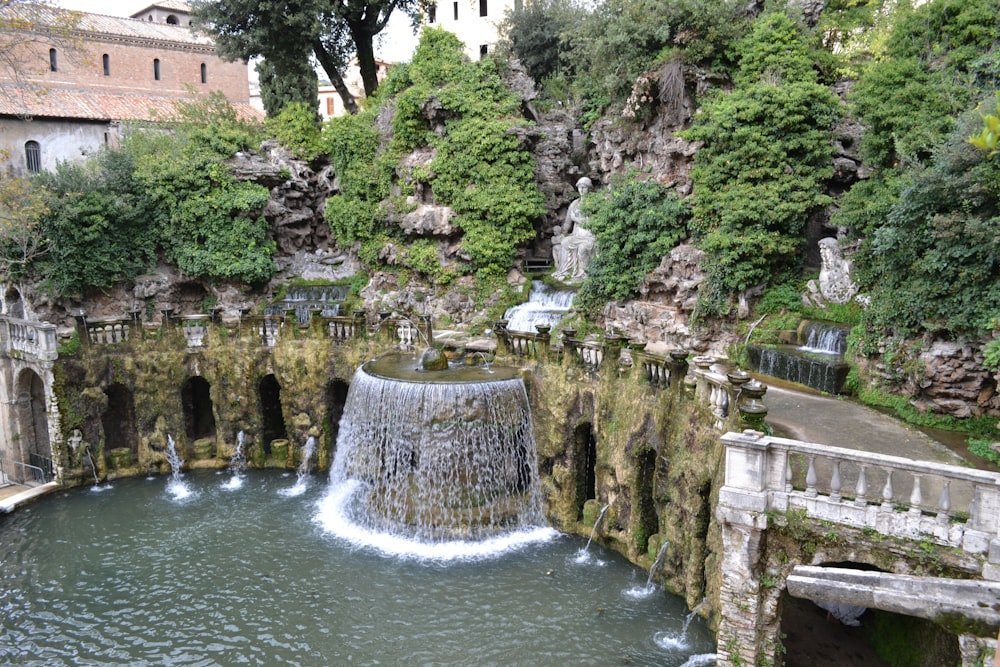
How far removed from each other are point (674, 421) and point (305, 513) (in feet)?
30.2

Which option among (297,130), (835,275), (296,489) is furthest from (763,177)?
(297,130)

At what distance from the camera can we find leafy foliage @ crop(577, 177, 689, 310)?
18078mm

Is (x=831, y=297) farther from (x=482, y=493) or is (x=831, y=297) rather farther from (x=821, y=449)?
(x=482, y=493)

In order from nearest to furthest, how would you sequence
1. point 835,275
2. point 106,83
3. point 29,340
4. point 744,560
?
point 744,560
point 835,275
point 29,340
point 106,83

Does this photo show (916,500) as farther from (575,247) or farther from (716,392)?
(575,247)

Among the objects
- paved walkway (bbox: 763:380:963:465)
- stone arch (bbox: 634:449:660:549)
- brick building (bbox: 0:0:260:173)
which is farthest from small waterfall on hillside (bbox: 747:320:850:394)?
brick building (bbox: 0:0:260:173)

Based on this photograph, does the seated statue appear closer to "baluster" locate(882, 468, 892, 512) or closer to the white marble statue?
the white marble statue

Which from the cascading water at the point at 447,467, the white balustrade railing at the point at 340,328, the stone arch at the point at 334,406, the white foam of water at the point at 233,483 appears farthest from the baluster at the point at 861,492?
the white foam of water at the point at 233,483

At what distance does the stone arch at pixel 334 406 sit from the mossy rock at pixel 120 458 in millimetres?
5731

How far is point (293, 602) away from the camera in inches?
487

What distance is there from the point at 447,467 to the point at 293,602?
13.6 feet

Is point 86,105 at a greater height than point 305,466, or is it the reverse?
point 86,105

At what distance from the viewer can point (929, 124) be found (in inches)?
520

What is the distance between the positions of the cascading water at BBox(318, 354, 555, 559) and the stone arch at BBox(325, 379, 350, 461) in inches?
140
